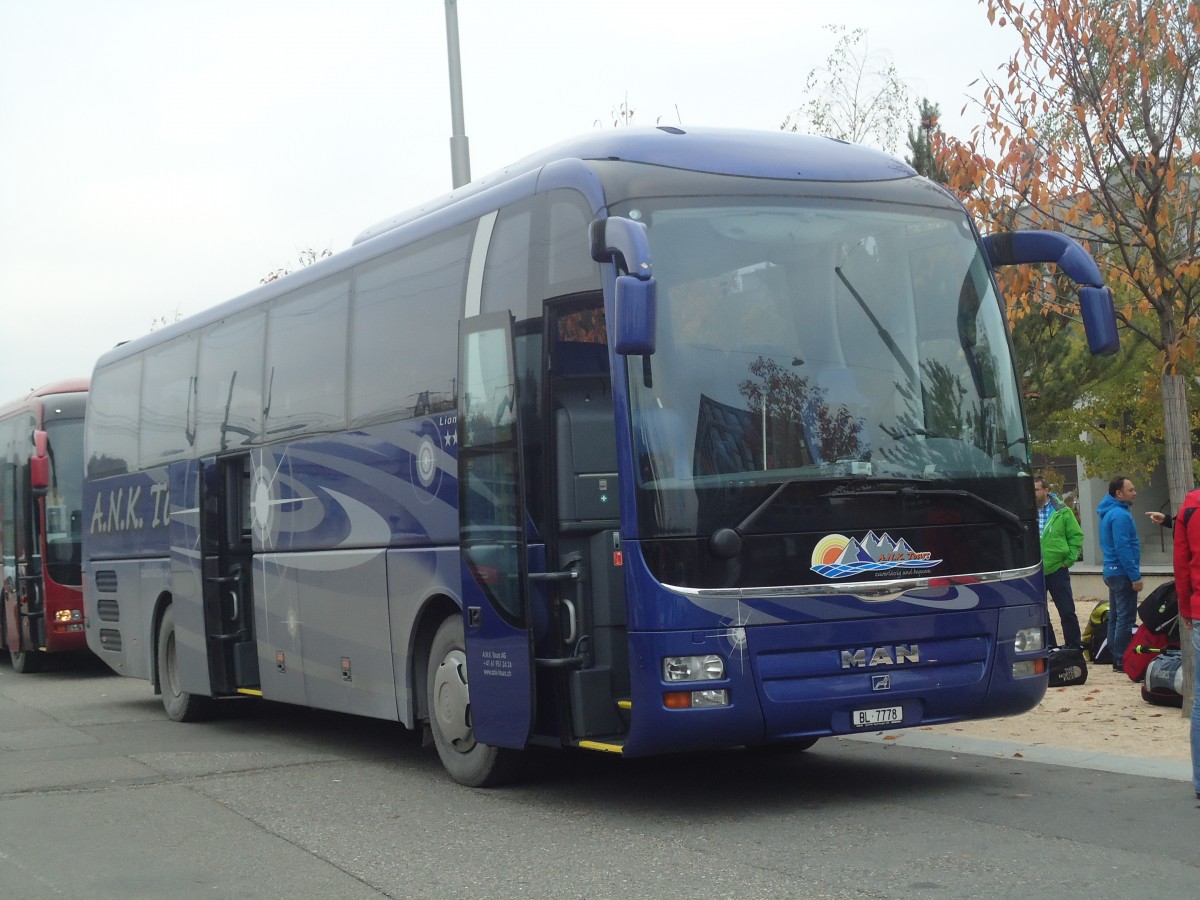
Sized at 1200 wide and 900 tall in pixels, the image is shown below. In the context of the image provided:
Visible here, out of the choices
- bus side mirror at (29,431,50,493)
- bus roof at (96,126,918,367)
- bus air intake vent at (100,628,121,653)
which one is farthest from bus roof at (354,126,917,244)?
bus side mirror at (29,431,50,493)

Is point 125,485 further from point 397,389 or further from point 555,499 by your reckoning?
point 555,499

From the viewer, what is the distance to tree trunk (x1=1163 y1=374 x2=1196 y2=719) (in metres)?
11.6

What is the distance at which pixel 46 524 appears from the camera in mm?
20812

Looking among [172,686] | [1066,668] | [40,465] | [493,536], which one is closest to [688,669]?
[493,536]

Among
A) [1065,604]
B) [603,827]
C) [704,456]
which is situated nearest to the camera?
[704,456]

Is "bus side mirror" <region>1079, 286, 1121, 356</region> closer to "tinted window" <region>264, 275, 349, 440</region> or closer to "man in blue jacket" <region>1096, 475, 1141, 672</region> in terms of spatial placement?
"tinted window" <region>264, 275, 349, 440</region>

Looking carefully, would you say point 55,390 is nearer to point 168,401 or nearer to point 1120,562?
point 168,401

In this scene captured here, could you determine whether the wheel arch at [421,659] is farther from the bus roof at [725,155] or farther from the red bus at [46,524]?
the red bus at [46,524]

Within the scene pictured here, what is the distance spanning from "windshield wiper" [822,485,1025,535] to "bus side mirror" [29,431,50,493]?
583 inches

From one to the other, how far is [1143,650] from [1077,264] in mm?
4992

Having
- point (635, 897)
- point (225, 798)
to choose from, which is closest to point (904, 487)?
point (635, 897)

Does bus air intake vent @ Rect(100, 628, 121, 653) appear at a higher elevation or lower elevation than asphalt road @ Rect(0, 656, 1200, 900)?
higher

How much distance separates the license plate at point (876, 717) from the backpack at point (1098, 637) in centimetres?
753

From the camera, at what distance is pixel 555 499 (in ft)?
28.8
